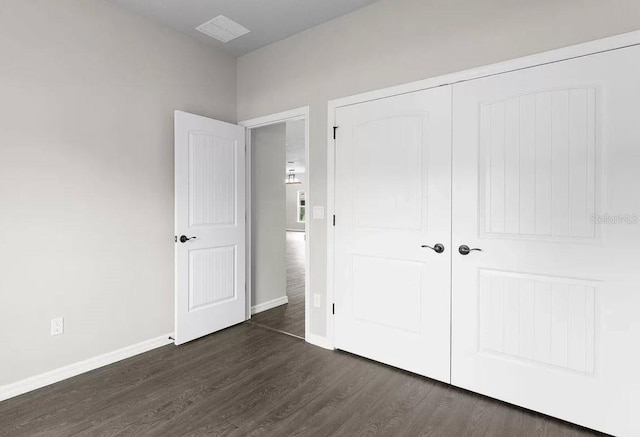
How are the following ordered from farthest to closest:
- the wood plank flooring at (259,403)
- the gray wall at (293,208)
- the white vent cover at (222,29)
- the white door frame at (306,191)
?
the gray wall at (293,208) < the white door frame at (306,191) < the white vent cover at (222,29) < the wood plank flooring at (259,403)

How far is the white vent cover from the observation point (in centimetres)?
300

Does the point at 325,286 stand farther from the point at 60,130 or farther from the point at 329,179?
the point at 60,130

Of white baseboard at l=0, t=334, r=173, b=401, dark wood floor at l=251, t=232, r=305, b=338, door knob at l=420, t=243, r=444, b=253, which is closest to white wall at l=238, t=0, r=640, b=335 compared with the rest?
dark wood floor at l=251, t=232, r=305, b=338

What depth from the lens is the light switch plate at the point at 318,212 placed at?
10.1 feet

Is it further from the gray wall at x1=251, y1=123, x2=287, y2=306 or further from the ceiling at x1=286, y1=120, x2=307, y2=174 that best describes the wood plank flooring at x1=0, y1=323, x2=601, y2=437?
the ceiling at x1=286, y1=120, x2=307, y2=174

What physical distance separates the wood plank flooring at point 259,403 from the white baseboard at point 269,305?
1196 mm

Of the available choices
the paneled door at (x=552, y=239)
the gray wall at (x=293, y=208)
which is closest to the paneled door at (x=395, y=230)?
the paneled door at (x=552, y=239)

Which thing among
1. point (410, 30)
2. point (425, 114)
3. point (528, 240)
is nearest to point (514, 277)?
point (528, 240)

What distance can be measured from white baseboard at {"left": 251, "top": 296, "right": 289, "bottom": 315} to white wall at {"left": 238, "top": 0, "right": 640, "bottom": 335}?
1.16m

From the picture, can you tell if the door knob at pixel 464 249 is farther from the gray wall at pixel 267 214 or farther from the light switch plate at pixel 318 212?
the gray wall at pixel 267 214

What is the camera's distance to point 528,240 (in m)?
2.10

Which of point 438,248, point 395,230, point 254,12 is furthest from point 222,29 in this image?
point 438,248

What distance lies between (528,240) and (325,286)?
164cm

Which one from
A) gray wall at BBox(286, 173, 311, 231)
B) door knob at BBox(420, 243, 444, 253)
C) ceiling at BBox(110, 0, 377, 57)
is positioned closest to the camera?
door knob at BBox(420, 243, 444, 253)
